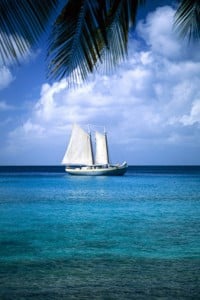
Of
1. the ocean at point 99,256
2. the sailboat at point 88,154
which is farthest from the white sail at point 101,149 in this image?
the ocean at point 99,256

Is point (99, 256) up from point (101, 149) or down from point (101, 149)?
down

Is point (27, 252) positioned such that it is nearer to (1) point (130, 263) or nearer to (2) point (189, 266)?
(1) point (130, 263)

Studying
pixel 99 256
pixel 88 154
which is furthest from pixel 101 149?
pixel 99 256

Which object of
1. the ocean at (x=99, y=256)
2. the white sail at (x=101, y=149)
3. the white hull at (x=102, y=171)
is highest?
the white sail at (x=101, y=149)

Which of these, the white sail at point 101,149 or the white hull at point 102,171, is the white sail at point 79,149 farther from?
the white hull at point 102,171

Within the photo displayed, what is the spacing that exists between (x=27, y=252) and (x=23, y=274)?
2431 mm

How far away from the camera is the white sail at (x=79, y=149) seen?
6151 cm

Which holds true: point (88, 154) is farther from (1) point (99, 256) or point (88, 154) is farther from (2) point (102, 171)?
(1) point (99, 256)

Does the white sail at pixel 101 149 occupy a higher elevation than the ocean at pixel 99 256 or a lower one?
higher

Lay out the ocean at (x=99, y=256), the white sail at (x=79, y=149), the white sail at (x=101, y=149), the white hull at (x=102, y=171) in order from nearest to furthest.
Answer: the ocean at (x=99, y=256) < the white sail at (x=79, y=149) < the white sail at (x=101, y=149) < the white hull at (x=102, y=171)

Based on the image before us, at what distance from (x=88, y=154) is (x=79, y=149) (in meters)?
2.01

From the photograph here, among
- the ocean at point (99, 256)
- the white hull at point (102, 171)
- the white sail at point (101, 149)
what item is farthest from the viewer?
the white hull at point (102, 171)

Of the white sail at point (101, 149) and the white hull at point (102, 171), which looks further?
the white hull at point (102, 171)

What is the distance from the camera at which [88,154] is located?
64000mm
